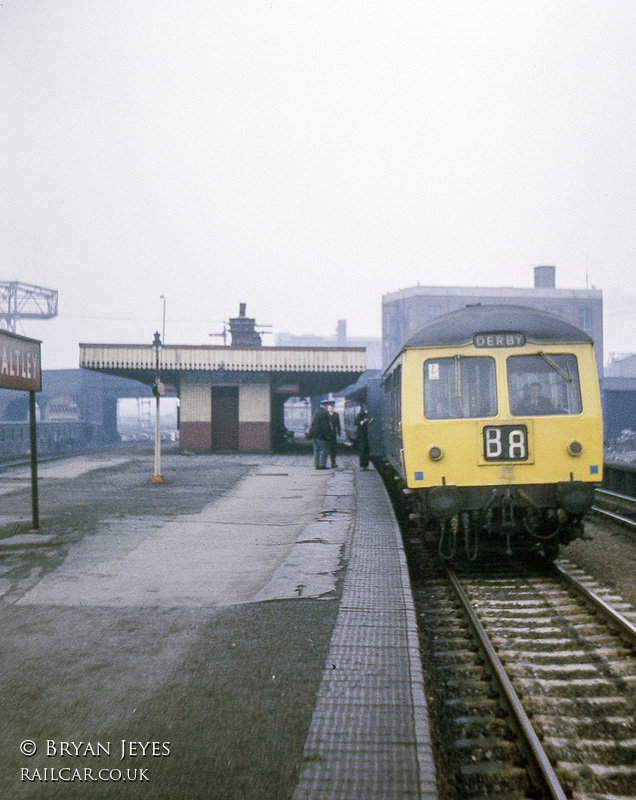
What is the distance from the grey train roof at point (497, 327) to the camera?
711 centimetres

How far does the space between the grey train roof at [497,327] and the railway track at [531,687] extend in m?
2.73

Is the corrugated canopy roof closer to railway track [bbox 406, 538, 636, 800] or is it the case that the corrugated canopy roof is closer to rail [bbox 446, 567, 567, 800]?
railway track [bbox 406, 538, 636, 800]

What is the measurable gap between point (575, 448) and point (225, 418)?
19.3 m

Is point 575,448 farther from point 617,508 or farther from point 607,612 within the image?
point 617,508

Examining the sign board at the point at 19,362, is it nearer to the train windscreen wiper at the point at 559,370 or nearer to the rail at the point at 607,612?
the train windscreen wiper at the point at 559,370

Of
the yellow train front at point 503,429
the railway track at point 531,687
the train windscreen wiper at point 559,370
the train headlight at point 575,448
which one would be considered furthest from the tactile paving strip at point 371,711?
the train windscreen wiper at point 559,370

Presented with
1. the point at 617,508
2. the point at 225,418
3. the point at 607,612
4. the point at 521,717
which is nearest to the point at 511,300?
the point at 225,418

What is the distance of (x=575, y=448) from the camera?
6844 mm

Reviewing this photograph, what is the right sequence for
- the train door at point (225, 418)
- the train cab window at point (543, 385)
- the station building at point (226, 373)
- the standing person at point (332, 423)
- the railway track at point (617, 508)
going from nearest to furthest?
the train cab window at point (543, 385)
the railway track at point (617, 508)
the standing person at point (332, 423)
the station building at point (226, 373)
the train door at point (225, 418)

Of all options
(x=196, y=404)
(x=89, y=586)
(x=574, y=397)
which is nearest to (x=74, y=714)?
(x=89, y=586)

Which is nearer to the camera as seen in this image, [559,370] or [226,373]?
[559,370]

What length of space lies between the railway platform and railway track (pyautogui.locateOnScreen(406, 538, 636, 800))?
1.21 feet

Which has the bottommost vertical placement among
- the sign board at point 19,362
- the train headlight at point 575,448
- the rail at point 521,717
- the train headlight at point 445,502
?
the rail at point 521,717

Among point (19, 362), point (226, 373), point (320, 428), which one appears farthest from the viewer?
point (226, 373)
